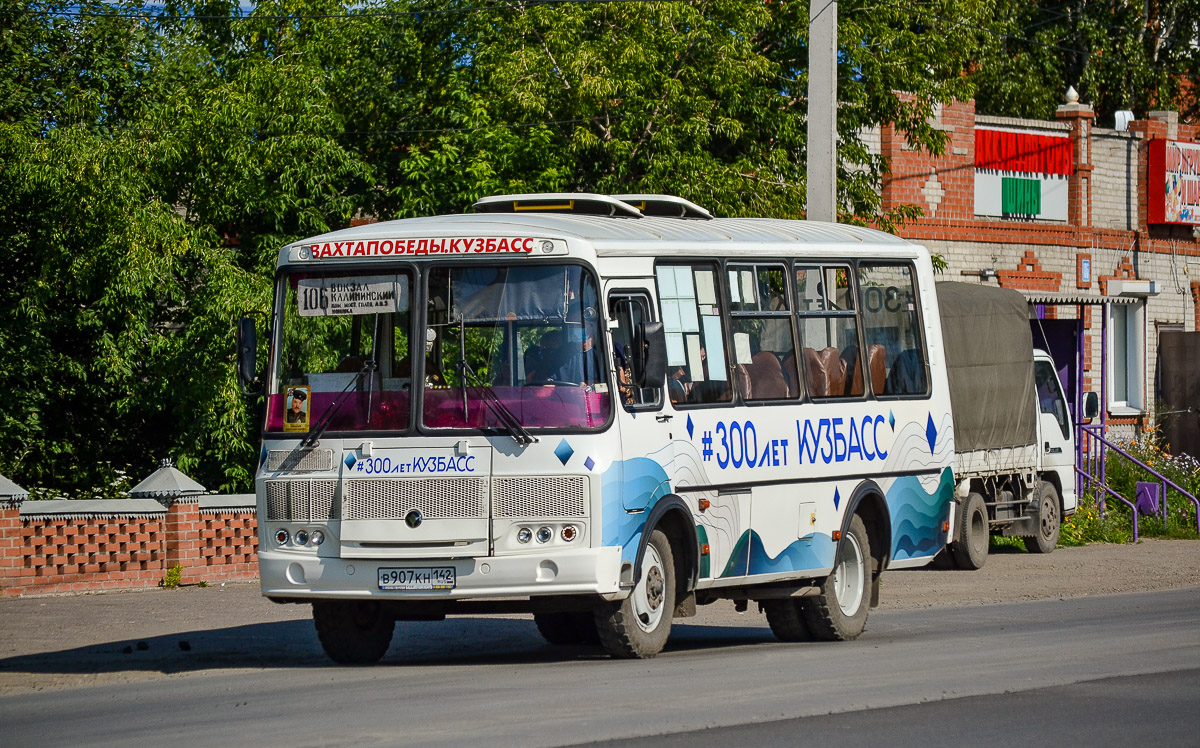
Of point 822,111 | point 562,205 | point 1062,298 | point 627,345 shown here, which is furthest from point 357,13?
point 627,345

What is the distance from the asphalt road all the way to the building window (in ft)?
71.8

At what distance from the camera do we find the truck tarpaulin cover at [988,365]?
2070cm

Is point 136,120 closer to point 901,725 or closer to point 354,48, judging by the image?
point 354,48

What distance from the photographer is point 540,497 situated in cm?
1068

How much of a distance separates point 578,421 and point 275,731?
3024 millimetres

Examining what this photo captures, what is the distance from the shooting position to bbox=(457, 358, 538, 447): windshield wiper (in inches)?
422

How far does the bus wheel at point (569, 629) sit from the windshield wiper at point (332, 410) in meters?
2.81

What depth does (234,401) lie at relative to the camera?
66.0ft

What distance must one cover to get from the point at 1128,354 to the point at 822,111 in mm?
18387

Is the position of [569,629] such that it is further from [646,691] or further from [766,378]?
[646,691]

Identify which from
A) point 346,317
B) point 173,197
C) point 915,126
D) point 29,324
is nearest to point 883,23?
point 915,126

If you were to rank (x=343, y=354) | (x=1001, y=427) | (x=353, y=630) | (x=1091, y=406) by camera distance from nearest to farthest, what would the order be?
(x=343, y=354) < (x=353, y=630) < (x=1001, y=427) < (x=1091, y=406)

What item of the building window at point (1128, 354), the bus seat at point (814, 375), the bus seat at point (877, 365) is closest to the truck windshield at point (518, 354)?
the bus seat at point (814, 375)

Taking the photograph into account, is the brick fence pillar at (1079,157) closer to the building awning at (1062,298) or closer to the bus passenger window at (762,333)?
the building awning at (1062,298)
